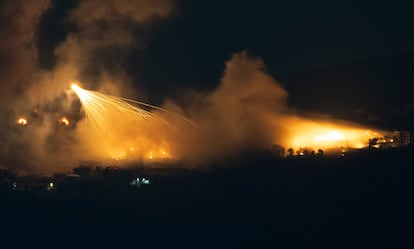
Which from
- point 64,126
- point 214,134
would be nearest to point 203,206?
point 214,134

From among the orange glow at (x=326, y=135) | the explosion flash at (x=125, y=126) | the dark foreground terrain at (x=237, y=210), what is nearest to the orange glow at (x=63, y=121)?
the explosion flash at (x=125, y=126)

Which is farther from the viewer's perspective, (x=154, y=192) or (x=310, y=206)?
(x=154, y=192)

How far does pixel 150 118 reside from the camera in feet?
133

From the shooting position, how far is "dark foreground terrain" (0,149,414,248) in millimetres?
20312

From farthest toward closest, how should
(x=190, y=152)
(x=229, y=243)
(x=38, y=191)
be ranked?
(x=190, y=152), (x=38, y=191), (x=229, y=243)

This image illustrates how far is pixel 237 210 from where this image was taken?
2316 centimetres

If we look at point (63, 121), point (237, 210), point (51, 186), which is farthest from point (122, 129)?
point (237, 210)

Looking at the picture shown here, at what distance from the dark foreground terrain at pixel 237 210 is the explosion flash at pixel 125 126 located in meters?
9.04

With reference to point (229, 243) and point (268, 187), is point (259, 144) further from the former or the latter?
point (229, 243)

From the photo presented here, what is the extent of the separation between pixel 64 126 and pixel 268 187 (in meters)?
19.5

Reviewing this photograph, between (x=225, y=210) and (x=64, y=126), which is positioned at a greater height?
(x=64, y=126)

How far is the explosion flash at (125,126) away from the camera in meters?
37.8

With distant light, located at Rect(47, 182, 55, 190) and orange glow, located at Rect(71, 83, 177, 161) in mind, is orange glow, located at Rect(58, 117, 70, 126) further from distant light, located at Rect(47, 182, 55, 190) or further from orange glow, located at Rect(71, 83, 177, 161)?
distant light, located at Rect(47, 182, 55, 190)

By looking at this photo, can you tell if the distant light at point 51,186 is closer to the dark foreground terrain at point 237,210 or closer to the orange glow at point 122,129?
the dark foreground terrain at point 237,210
